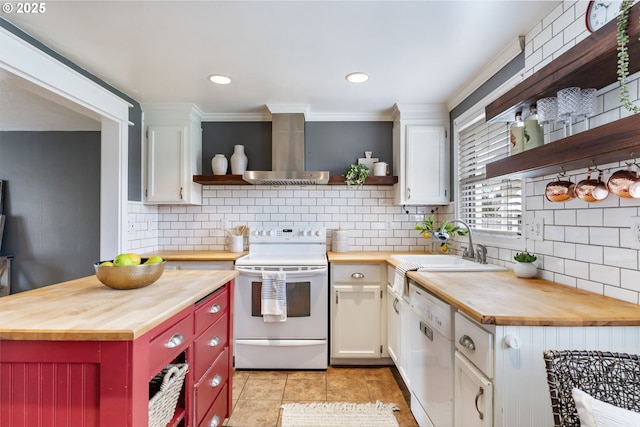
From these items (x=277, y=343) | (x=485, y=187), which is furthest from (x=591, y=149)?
(x=277, y=343)

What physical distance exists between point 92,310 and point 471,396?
1.48 meters

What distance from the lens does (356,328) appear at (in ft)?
8.84

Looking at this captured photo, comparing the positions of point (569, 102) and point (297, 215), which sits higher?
point (569, 102)

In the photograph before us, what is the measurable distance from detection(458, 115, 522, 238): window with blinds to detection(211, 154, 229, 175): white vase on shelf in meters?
2.19

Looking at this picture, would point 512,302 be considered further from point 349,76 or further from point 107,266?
point 349,76

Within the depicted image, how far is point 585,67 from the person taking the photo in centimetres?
116

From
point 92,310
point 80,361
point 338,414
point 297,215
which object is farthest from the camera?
point 297,215

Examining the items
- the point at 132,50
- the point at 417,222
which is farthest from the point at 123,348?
the point at 417,222

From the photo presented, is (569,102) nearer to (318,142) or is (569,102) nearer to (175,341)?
(175,341)

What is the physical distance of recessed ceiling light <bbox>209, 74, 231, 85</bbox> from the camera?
2.38 metres

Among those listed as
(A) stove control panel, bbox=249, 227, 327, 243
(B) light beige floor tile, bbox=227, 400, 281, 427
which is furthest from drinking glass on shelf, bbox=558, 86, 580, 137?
(B) light beige floor tile, bbox=227, 400, 281, 427

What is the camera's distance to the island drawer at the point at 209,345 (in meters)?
1.48

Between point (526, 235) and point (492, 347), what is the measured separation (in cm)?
102

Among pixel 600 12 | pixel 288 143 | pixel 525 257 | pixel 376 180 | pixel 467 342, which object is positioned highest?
pixel 600 12
